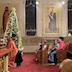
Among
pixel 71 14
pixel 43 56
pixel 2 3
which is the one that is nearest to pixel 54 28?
pixel 71 14

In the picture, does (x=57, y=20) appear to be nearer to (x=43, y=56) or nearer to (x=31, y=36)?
(x=31, y=36)

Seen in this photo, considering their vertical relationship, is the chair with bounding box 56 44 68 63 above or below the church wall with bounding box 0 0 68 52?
below

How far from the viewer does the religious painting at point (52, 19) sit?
46.6 feet

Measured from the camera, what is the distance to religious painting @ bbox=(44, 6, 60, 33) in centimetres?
1419

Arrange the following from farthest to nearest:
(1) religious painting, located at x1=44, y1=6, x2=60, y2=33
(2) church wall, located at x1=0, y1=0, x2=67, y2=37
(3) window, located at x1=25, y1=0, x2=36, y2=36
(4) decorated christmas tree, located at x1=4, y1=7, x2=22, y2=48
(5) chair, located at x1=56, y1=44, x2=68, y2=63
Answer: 1. (3) window, located at x1=25, y1=0, x2=36, y2=36
2. (1) religious painting, located at x1=44, y1=6, x2=60, y2=33
3. (2) church wall, located at x1=0, y1=0, x2=67, y2=37
4. (4) decorated christmas tree, located at x1=4, y1=7, x2=22, y2=48
5. (5) chair, located at x1=56, y1=44, x2=68, y2=63

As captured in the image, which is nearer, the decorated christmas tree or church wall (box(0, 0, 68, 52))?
the decorated christmas tree

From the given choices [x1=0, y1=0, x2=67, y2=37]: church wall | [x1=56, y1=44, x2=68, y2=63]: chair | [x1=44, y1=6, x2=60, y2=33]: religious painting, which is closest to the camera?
[x1=56, y1=44, x2=68, y2=63]: chair

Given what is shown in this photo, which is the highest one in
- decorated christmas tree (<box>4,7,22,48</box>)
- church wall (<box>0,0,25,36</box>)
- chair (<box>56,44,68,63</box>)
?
church wall (<box>0,0,25,36</box>)

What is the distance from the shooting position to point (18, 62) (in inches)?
343

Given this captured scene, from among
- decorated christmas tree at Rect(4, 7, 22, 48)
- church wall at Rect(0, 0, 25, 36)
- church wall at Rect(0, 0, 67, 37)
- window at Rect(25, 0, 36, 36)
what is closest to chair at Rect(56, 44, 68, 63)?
decorated christmas tree at Rect(4, 7, 22, 48)

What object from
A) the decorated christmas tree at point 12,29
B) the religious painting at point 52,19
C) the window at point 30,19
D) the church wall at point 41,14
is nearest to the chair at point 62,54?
the decorated christmas tree at point 12,29

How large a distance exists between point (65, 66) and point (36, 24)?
11584 mm

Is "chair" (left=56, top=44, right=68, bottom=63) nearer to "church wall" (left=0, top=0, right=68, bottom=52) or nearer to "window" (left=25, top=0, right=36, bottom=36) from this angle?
"church wall" (left=0, top=0, right=68, bottom=52)

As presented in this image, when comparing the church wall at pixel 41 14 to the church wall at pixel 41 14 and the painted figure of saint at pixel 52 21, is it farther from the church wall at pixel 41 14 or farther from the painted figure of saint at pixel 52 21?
the painted figure of saint at pixel 52 21
